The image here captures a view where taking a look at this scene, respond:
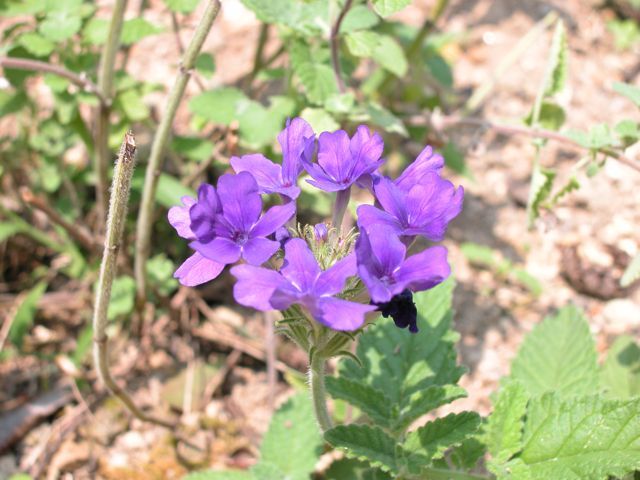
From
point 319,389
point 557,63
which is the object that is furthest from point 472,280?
point 319,389

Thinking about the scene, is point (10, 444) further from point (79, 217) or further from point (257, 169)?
point (257, 169)

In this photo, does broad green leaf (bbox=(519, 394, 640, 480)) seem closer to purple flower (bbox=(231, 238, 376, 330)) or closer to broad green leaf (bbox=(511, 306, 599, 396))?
broad green leaf (bbox=(511, 306, 599, 396))

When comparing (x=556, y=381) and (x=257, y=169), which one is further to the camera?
(x=556, y=381)

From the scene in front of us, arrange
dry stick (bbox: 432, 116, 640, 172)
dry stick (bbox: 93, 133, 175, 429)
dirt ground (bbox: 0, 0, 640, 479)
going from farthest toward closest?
1. dirt ground (bbox: 0, 0, 640, 479)
2. dry stick (bbox: 432, 116, 640, 172)
3. dry stick (bbox: 93, 133, 175, 429)

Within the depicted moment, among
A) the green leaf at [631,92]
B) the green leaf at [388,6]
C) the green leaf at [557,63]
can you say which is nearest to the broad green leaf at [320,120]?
the green leaf at [388,6]

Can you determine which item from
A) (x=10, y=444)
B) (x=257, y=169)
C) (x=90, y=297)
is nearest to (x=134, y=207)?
(x=90, y=297)

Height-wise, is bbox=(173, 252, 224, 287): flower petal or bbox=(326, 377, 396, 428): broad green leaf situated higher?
bbox=(173, 252, 224, 287): flower petal

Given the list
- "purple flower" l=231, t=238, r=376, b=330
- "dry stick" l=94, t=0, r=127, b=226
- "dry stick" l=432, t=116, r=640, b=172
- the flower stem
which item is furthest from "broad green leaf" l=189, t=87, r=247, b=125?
"purple flower" l=231, t=238, r=376, b=330

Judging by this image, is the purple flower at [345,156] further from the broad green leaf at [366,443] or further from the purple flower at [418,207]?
the broad green leaf at [366,443]
